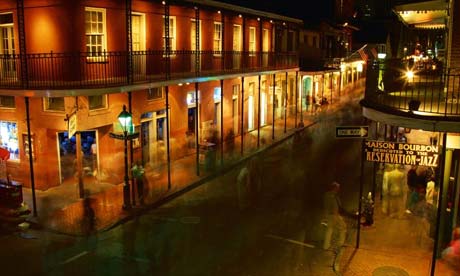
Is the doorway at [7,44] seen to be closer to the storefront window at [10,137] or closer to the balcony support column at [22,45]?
the balcony support column at [22,45]

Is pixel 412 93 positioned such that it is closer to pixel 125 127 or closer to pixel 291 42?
pixel 125 127

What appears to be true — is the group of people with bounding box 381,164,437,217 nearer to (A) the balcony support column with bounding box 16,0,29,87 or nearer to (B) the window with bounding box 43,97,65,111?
(B) the window with bounding box 43,97,65,111

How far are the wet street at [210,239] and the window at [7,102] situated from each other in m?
5.60

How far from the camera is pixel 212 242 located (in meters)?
12.4

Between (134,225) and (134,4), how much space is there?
825cm

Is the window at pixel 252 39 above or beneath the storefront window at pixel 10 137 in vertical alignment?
above

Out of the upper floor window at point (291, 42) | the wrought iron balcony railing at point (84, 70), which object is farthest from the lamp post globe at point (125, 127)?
the upper floor window at point (291, 42)

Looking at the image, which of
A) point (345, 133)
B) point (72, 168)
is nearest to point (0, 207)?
point (72, 168)

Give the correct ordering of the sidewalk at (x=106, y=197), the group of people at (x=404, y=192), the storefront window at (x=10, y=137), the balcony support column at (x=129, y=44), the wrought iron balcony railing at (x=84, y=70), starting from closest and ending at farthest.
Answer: the sidewalk at (x=106, y=197)
the group of people at (x=404, y=192)
the wrought iron balcony railing at (x=84, y=70)
the balcony support column at (x=129, y=44)
the storefront window at (x=10, y=137)

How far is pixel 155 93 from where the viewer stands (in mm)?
19797

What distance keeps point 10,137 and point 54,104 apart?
97.3 inches

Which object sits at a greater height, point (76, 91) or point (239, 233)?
point (76, 91)

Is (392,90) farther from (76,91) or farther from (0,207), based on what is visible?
(0,207)

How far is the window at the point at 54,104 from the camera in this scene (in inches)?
627
